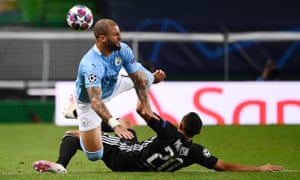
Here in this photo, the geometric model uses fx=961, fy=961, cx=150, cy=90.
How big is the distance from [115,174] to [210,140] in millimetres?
6364

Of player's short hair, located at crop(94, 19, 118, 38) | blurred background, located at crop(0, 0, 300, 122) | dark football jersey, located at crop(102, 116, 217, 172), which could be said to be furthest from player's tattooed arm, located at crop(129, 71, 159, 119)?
blurred background, located at crop(0, 0, 300, 122)

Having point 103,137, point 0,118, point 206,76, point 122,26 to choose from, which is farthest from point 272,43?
point 103,137

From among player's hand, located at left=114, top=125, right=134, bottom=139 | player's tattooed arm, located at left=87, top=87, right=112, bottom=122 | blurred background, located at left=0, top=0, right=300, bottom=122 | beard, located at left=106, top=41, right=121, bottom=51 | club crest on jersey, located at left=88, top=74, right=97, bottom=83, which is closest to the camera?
player's hand, located at left=114, top=125, right=134, bottom=139

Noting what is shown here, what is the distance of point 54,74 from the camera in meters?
23.7

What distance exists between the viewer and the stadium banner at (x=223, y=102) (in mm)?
20516

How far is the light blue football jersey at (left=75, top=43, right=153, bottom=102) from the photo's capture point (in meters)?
11.1

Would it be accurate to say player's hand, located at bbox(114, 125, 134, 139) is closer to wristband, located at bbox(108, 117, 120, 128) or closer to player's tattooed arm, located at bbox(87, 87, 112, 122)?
wristband, located at bbox(108, 117, 120, 128)

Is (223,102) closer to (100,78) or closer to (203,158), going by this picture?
(203,158)

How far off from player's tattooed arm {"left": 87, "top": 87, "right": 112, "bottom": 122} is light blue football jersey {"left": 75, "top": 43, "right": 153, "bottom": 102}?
0.22 feet

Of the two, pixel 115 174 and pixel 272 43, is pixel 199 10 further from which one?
pixel 115 174

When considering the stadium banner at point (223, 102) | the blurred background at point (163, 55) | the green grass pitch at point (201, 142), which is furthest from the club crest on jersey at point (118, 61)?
the blurred background at point (163, 55)

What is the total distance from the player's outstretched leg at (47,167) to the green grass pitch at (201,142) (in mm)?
75

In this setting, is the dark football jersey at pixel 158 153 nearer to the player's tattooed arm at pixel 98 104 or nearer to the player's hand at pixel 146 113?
the player's hand at pixel 146 113

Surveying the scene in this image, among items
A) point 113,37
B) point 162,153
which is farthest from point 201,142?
point 113,37
